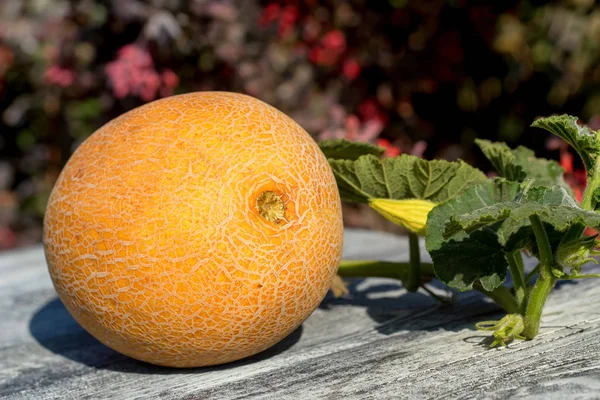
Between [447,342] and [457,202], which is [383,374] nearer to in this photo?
[447,342]

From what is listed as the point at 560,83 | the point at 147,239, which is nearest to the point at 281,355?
the point at 147,239

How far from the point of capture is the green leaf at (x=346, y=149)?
185cm

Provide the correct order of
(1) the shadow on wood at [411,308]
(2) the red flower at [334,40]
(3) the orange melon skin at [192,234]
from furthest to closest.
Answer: (2) the red flower at [334,40]
(1) the shadow on wood at [411,308]
(3) the orange melon skin at [192,234]

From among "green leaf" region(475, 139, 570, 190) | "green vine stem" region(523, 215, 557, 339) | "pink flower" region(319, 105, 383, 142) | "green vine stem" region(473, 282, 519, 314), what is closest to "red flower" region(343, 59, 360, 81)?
"pink flower" region(319, 105, 383, 142)

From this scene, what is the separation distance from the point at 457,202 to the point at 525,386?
0.44 meters

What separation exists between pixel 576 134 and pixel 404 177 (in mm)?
433

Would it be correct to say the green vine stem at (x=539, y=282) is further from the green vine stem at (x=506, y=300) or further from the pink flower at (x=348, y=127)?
the pink flower at (x=348, y=127)

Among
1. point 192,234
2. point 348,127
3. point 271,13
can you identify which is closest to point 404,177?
point 192,234

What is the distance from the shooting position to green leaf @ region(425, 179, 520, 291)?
1.54 m

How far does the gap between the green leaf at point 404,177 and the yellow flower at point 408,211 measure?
3cm

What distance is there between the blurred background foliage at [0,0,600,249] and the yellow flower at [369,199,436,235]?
53.6 inches

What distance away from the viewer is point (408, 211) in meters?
1.74

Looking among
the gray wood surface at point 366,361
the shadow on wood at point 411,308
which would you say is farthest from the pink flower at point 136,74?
the shadow on wood at point 411,308

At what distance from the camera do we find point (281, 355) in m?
1.69
